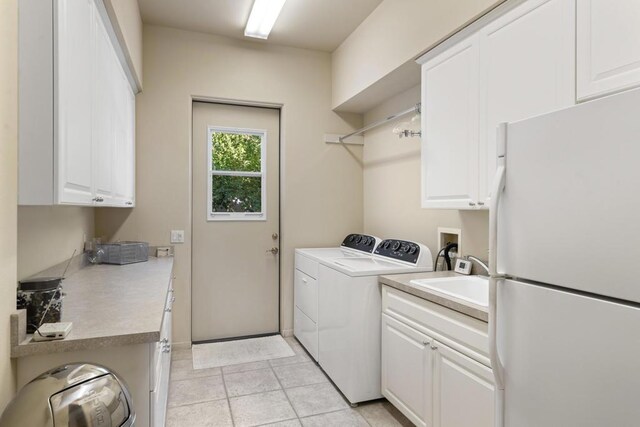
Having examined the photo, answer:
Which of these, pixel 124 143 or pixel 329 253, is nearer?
pixel 124 143

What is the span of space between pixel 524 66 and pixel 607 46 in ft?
1.22

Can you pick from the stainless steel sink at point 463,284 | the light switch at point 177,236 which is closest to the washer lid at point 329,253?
the stainless steel sink at point 463,284

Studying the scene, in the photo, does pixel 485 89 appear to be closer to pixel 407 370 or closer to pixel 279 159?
pixel 407 370

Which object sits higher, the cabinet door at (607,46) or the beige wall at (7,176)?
the cabinet door at (607,46)

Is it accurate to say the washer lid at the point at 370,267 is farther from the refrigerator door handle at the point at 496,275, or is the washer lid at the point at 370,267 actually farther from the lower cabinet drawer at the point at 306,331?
the refrigerator door handle at the point at 496,275

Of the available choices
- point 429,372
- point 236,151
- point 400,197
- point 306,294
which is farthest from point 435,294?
point 236,151

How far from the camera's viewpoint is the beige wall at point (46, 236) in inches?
65.4

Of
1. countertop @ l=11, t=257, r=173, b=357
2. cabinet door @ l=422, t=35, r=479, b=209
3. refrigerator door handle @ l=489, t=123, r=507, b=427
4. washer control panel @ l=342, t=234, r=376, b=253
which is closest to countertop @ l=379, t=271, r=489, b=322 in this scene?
refrigerator door handle @ l=489, t=123, r=507, b=427

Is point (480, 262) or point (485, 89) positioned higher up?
point (485, 89)

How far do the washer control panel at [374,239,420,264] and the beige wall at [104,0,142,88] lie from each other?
91.2 inches

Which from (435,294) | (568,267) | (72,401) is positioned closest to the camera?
(72,401)

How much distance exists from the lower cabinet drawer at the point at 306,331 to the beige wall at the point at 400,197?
107 cm

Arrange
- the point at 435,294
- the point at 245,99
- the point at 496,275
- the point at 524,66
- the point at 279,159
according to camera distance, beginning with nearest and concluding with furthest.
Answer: the point at 496,275, the point at 524,66, the point at 435,294, the point at 245,99, the point at 279,159

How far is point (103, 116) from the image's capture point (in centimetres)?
197
